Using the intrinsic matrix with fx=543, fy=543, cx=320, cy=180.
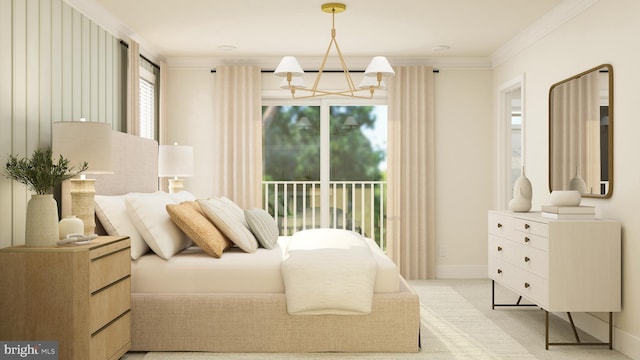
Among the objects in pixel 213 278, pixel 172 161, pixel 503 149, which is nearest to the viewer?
pixel 213 278

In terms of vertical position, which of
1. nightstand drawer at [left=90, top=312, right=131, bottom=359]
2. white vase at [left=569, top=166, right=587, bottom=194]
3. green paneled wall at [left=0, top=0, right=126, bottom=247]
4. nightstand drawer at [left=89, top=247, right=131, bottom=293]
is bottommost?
nightstand drawer at [left=90, top=312, right=131, bottom=359]

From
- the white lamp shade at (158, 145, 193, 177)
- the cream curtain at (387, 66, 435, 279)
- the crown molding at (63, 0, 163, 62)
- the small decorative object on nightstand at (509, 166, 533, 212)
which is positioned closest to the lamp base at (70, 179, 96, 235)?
the crown molding at (63, 0, 163, 62)

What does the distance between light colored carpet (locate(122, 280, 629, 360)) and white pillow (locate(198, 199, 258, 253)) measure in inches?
29.4

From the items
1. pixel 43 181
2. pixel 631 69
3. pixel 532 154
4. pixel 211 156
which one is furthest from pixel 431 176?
pixel 43 181

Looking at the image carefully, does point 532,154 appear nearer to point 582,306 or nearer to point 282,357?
point 582,306

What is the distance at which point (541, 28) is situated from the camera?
4816 millimetres

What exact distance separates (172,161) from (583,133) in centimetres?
357

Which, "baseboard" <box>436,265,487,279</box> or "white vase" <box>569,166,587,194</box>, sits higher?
"white vase" <box>569,166,587,194</box>

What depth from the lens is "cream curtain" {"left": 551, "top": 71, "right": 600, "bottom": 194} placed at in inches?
152

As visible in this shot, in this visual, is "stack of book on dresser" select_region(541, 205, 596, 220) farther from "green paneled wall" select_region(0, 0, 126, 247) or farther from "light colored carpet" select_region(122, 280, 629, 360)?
"green paneled wall" select_region(0, 0, 126, 247)

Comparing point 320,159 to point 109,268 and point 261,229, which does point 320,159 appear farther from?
point 109,268

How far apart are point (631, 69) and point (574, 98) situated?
0.70 m

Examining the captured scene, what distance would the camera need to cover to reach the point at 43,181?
9.40 feet

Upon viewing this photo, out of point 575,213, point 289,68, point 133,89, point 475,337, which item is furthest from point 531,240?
point 133,89
